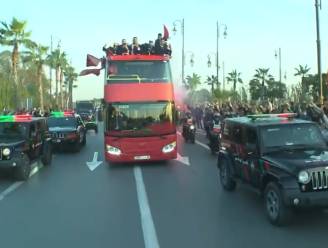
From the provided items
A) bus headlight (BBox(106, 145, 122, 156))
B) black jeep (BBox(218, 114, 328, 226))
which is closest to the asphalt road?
black jeep (BBox(218, 114, 328, 226))

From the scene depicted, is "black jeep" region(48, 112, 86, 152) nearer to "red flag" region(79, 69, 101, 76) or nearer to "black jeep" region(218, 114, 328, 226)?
"red flag" region(79, 69, 101, 76)

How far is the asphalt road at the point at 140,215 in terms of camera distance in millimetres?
7723

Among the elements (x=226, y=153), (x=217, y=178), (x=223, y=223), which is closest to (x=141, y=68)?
(x=217, y=178)

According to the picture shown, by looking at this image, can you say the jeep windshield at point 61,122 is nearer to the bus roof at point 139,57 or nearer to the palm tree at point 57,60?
the bus roof at point 139,57

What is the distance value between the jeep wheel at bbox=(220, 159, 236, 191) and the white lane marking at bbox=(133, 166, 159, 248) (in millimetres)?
1706

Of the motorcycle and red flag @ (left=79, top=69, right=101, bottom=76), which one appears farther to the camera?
the motorcycle

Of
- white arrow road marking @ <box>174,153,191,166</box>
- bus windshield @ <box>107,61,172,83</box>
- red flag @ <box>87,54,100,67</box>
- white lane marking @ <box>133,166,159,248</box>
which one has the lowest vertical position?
white lane marking @ <box>133,166,159,248</box>

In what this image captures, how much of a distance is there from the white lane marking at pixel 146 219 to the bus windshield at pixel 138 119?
10.7ft

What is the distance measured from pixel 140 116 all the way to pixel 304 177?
9.18m

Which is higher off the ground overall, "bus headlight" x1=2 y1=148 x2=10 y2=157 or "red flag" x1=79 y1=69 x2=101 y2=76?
"red flag" x1=79 y1=69 x2=101 y2=76

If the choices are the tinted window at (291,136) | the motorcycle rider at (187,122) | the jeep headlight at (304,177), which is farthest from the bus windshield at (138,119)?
the motorcycle rider at (187,122)

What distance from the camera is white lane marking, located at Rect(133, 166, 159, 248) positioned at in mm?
7625

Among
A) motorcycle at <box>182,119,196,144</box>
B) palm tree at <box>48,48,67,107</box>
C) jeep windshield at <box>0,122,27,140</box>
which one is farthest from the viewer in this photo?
palm tree at <box>48,48,67,107</box>

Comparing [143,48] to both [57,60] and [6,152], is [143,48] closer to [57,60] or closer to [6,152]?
[6,152]
